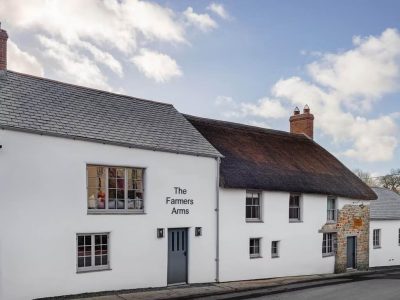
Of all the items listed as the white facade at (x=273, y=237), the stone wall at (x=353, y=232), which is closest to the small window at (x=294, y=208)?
the white facade at (x=273, y=237)

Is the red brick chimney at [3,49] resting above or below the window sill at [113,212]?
above

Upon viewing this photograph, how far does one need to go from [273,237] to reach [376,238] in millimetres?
13024

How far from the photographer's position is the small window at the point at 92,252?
43.6 ft

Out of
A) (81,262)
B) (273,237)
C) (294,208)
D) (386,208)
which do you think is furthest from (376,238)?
(81,262)

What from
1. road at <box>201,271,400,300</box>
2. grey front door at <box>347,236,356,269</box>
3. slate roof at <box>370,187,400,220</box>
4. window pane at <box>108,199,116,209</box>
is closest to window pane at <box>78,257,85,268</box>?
window pane at <box>108,199,116,209</box>

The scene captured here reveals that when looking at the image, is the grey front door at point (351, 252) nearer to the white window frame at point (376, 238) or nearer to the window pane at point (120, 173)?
the white window frame at point (376, 238)

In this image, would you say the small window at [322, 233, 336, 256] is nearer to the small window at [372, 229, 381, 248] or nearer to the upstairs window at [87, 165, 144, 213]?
the small window at [372, 229, 381, 248]

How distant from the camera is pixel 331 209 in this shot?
22.9m

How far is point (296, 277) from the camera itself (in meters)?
20.1

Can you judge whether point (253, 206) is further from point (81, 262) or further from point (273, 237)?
point (81, 262)

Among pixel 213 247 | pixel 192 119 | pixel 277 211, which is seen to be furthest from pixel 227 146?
pixel 213 247

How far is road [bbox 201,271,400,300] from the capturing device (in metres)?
14.4

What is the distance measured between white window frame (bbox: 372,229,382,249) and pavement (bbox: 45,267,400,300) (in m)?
9.97

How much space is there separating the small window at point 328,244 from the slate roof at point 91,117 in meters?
9.19
